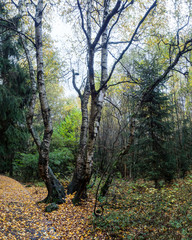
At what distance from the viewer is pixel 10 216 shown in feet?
12.7

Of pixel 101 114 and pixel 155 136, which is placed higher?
pixel 101 114

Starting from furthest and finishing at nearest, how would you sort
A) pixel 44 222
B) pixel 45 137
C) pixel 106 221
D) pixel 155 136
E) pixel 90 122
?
pixel 155 136 → pixel 45 137 → pixel 90 122 → pixel 44 222 → pixel 106 221

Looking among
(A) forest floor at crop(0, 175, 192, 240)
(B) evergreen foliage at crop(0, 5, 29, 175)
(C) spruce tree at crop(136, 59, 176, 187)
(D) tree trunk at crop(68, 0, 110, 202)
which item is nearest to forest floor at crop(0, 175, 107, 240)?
(A) forest floor at crop(0, 175, 192, 240)

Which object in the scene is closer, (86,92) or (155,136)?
(86,92)

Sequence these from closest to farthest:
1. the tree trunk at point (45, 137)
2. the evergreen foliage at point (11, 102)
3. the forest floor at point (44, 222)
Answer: the forest floor at point (44, 222) < the tree trunk at point (45, 137) < the evergreen foliage at point (11, 102)

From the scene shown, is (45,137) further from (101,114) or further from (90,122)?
(101,114)

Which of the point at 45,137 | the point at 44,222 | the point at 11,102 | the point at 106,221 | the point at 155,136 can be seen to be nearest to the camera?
the point at 106,221

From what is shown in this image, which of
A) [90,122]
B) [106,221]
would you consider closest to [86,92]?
[90,122]

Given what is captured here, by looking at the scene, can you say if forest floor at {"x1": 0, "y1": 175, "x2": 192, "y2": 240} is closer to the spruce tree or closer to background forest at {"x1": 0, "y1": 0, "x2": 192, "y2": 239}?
background forest at {"x1": 0, "y1": 0, "x2": 192, "y2": 239}

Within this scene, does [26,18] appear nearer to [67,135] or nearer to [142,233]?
[67,135]

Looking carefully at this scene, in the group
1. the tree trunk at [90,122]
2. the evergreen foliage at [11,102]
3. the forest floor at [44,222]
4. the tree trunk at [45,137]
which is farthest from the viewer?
the evergreen foliage at [11,102]

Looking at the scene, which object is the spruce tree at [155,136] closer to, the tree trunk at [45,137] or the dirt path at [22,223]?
the tree trunk at [45,137]

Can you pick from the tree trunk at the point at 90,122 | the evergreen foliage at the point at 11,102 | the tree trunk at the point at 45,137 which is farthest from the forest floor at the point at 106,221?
the evergreen foliage at the point at 11,102

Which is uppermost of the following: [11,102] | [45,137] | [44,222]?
[11,102]
